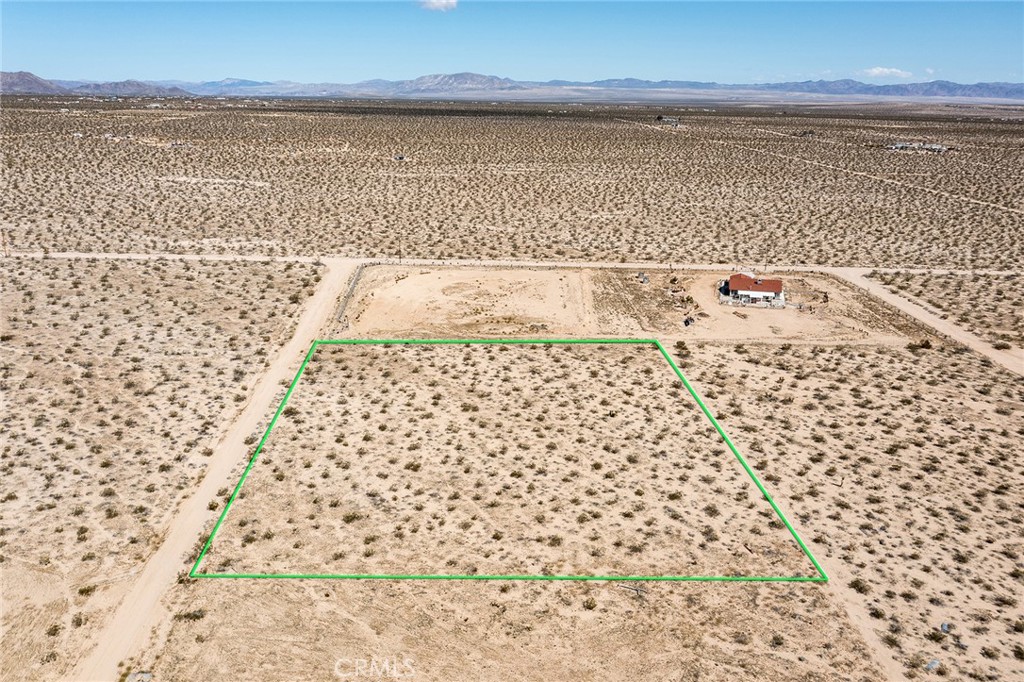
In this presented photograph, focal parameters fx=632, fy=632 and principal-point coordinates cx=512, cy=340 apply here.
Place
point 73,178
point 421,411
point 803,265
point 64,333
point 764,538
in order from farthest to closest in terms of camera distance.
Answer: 1. point 73,178
2. point 803,265
3. point 64,333
4. point 421,411
5. point 764,538

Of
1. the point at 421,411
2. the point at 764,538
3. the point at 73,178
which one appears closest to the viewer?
the point at 764,538

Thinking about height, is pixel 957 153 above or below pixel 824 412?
above

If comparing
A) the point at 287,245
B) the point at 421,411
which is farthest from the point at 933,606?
the point at 287,245

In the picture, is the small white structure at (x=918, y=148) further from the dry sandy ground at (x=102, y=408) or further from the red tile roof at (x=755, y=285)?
the dry sandy ground at (x=102, y=408)

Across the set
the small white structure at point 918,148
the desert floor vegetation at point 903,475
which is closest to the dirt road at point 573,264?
the desert floor vegetation at point 903,475

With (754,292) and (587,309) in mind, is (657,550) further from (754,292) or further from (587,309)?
(754,292)

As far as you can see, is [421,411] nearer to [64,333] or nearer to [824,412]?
[824,412]

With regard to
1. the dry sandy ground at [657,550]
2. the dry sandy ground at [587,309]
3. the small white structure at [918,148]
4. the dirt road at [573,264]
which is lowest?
the dry sandy ground at [657,550]

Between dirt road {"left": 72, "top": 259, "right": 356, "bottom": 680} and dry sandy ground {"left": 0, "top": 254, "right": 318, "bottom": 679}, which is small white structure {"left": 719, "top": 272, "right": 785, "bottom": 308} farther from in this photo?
dry sandy ground {"left": 0, "top": 254, "right": 318, "bottom": 679}
